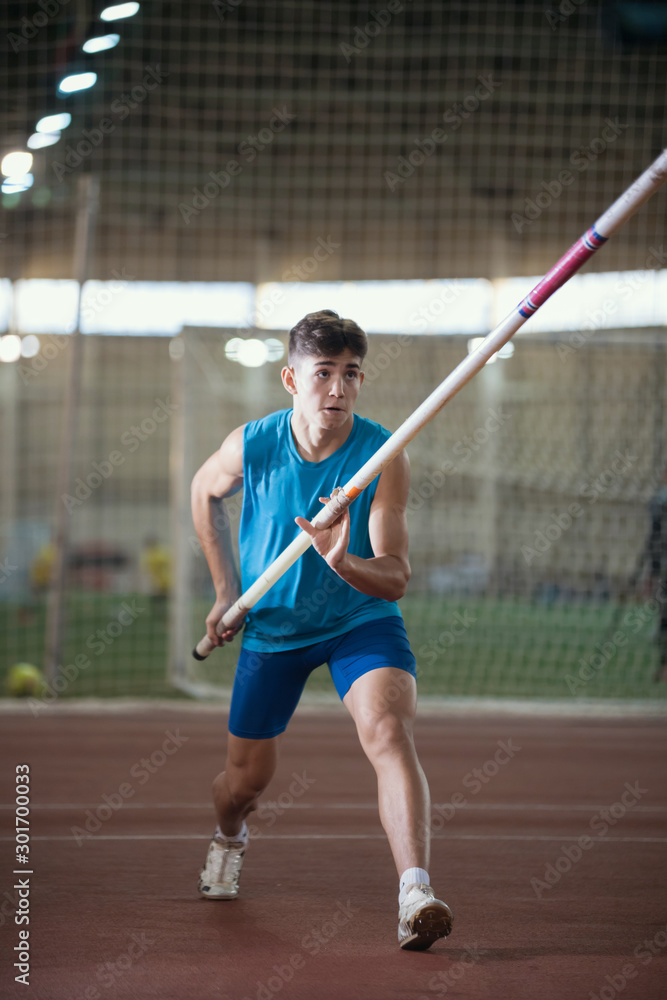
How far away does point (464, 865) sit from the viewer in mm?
3598

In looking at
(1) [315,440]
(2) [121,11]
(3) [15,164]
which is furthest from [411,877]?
(3) [15,164]

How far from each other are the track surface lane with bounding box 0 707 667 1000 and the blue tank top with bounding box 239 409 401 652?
2.92 ft

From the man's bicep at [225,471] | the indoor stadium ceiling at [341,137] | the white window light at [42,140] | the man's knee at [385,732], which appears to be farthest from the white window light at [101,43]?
the man's knee at [385,732]

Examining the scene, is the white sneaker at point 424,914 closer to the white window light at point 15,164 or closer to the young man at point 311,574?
the young man at point 311,574

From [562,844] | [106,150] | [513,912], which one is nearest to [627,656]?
[562,844]

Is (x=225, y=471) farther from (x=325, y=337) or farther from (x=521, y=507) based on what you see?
(x=521, y=507)

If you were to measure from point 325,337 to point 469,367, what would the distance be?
18.6 inches

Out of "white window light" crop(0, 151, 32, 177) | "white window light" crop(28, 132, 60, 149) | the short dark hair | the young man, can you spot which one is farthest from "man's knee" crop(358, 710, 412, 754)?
"white window light" crop(28, 132, 60, 149)

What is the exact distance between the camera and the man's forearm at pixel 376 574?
8.41 feet

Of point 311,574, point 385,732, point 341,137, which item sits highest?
point 341,137

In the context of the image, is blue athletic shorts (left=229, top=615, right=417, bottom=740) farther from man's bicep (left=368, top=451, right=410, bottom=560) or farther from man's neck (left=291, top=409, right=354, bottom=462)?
man's neck (left=291, top=409, right=354, bottom=462)

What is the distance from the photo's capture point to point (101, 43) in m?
11.8

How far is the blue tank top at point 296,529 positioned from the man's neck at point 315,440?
2cm

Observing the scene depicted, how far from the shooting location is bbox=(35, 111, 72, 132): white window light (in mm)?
14081
